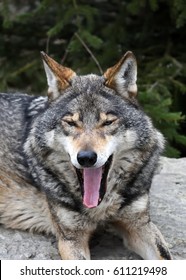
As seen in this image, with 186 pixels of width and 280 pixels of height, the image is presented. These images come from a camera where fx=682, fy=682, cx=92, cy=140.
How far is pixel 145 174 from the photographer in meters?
6.10

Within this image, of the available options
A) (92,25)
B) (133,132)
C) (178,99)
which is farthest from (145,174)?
(92,25)

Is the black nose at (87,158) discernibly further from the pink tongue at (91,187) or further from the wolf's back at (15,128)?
the wolf's back at (15,128)

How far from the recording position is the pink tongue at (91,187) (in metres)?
5.47

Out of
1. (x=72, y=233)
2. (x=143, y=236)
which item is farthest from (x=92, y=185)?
(x=143, y=236)

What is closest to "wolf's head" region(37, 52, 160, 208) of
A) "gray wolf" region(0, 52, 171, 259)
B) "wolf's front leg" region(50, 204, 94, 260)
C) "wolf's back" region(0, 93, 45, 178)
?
"gray wolf" region(0, 52, 171, 259)

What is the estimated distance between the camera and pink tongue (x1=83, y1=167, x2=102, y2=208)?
17.9 feet

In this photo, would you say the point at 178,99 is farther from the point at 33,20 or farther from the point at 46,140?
the point at 46,140

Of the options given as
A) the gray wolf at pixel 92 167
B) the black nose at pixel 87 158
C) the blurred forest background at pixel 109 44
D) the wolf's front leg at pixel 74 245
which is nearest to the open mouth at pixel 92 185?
the gray wolf at pixel 92 167

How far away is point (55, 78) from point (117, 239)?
5.31 ft

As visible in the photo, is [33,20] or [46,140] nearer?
[46,140]

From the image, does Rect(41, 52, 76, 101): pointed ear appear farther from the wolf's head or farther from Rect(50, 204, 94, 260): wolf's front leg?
Rect(50, 204, 94, 260): wolf's front leg

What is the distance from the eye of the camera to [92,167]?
527 cm

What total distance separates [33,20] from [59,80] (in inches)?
235

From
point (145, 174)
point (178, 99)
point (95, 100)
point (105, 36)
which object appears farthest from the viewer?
point (105, 36)
